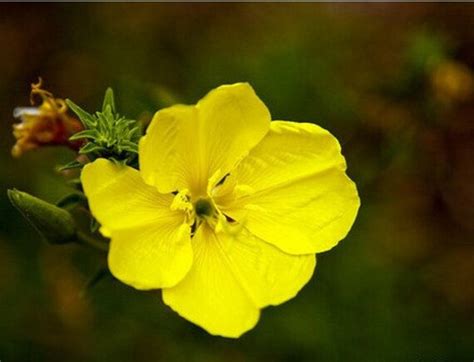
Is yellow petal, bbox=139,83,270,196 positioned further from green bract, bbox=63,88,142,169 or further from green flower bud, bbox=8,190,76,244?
green flower bud, bbox=8,190,76,244

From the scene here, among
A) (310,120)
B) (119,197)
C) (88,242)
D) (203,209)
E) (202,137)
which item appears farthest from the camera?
(310,120)

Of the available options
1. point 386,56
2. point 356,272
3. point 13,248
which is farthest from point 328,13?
point 13,248

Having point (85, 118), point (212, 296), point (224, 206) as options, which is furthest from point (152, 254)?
point (85, 118)

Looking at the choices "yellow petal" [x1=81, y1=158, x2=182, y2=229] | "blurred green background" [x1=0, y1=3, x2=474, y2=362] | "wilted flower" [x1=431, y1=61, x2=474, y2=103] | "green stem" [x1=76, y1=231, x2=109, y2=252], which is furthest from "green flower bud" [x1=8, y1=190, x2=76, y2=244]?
"wilted flower" [x1=431, y1=61, x2=474, y2=103]

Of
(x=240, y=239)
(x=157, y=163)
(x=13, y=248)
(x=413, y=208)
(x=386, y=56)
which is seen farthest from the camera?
(x=386, y=56)

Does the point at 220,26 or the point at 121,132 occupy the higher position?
the point at 121,132

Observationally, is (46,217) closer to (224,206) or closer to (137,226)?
(137,226)

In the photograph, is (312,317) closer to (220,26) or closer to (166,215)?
(166,215)
